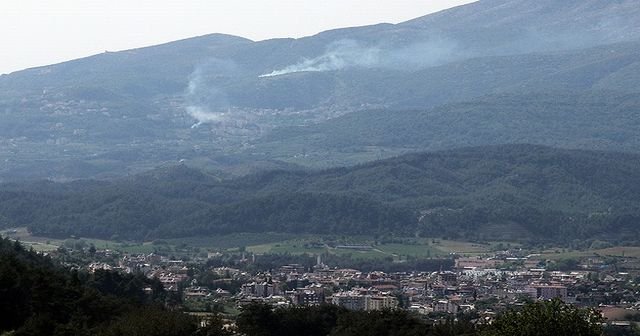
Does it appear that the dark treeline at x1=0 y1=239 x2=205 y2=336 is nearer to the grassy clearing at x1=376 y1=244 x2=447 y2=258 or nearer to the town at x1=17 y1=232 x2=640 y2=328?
the town at x1=17 y1=232 x2=640 y2=328

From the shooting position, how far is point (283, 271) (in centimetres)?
7312

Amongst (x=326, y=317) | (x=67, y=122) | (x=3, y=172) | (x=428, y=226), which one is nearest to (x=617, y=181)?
(x=428, y=226)

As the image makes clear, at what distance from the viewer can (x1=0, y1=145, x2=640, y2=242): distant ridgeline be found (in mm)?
94125

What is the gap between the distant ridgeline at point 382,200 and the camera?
3706 inches

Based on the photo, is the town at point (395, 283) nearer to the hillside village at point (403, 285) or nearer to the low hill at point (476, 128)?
the hillside village at point (403, 285)

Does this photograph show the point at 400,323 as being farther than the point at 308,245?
No

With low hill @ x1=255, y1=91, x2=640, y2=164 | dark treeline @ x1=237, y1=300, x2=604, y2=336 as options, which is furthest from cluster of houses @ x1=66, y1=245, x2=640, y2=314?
low hill @ x1=255, y1=91, x2=640, y2=164

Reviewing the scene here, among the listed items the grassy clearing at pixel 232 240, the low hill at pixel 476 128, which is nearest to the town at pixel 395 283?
the grassy clearing at pixel 232 240

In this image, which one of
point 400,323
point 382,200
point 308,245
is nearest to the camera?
point 400,323

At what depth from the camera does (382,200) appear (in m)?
106

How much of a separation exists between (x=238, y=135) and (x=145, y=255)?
97.3m

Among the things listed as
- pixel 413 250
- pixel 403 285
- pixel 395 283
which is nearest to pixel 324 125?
pixel 413 250

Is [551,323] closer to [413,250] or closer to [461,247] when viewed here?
[413,250]

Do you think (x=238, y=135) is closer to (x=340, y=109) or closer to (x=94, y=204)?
(x=340, y=109)
